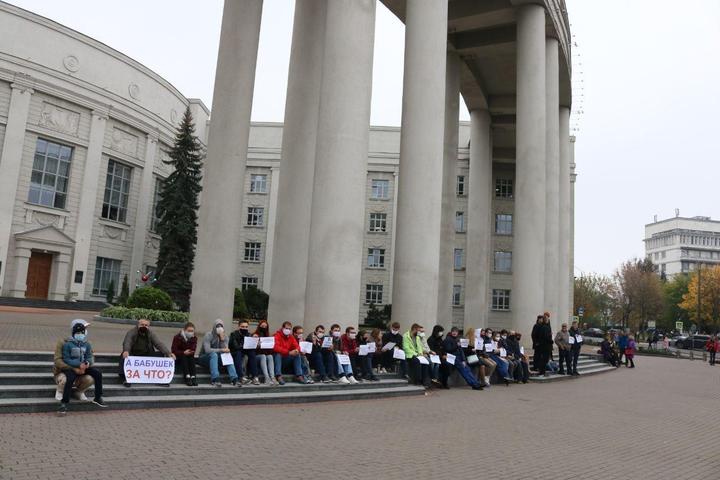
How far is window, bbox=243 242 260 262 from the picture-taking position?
5425 centimetres

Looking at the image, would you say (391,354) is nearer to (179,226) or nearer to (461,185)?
(179,226)

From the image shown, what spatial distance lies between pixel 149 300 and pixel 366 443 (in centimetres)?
2200

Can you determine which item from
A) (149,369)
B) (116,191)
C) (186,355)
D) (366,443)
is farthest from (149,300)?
(366,443)

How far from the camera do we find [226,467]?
6.15m

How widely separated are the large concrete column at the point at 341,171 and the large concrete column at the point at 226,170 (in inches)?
168

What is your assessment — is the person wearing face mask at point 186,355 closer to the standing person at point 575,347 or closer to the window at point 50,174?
the standing person at point 575,347

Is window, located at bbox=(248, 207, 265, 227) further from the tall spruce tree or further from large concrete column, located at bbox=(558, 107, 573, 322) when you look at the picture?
A: large concrete column, located at bbox=(558, 107, 573, 322)

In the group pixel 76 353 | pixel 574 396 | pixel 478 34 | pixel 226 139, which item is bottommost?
pixel 574 396

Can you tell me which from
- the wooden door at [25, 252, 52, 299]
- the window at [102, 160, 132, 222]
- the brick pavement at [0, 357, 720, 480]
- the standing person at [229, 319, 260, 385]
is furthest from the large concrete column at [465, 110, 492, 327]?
the wooden door at [25, 252, 52, 299]

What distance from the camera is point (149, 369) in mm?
10289

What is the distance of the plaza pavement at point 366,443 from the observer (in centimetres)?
616

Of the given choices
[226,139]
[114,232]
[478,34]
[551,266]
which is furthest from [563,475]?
[114,232]

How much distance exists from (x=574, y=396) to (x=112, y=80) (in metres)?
39.9

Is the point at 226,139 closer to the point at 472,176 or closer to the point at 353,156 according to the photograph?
the point at 353,156
